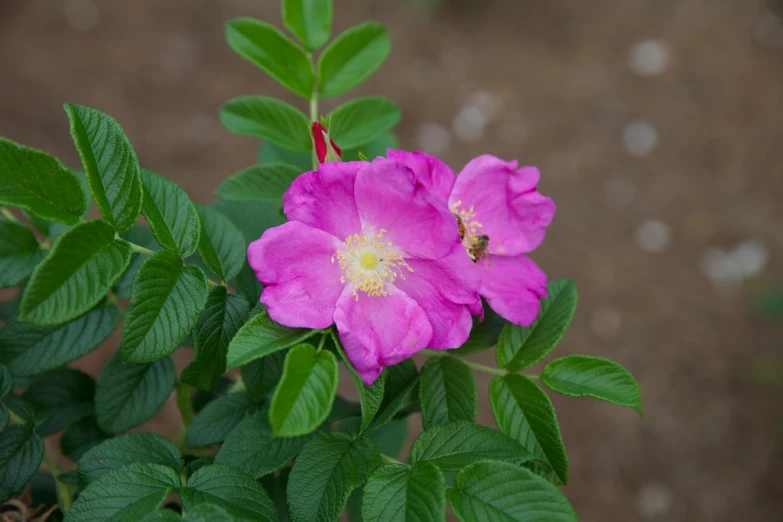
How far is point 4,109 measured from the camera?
2762 millimetres

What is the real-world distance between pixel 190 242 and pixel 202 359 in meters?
0.13

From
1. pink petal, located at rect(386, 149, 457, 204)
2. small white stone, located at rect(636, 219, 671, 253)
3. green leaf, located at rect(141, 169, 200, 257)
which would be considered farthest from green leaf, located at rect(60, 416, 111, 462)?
small white stone, located at rect(636, 219, 671, 253)

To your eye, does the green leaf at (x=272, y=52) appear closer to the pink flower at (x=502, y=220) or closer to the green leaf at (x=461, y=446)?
the pink flower at (x=502, y=220)

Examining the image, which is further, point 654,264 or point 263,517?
point 654,264

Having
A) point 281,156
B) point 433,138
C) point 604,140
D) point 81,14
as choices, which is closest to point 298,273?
point 281,156

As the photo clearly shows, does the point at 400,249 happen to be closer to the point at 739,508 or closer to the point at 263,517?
the point at 263,517

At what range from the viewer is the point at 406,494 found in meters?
0.69

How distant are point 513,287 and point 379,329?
0.59ft

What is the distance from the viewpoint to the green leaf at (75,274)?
0.60 m

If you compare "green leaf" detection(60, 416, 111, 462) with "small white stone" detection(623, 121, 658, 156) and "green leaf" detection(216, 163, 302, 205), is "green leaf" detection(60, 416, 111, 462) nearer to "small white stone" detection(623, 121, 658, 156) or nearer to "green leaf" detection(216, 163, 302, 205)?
"green leaf" detection(216, 163, 302, 205)

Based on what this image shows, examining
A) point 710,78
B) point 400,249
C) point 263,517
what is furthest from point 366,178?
point 710,78

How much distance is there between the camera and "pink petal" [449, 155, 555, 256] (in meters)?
0.84

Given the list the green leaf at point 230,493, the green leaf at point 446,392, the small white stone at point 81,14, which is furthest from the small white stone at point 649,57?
the green leaf at point 230,493

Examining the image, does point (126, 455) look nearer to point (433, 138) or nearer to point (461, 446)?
point (461, 446)
